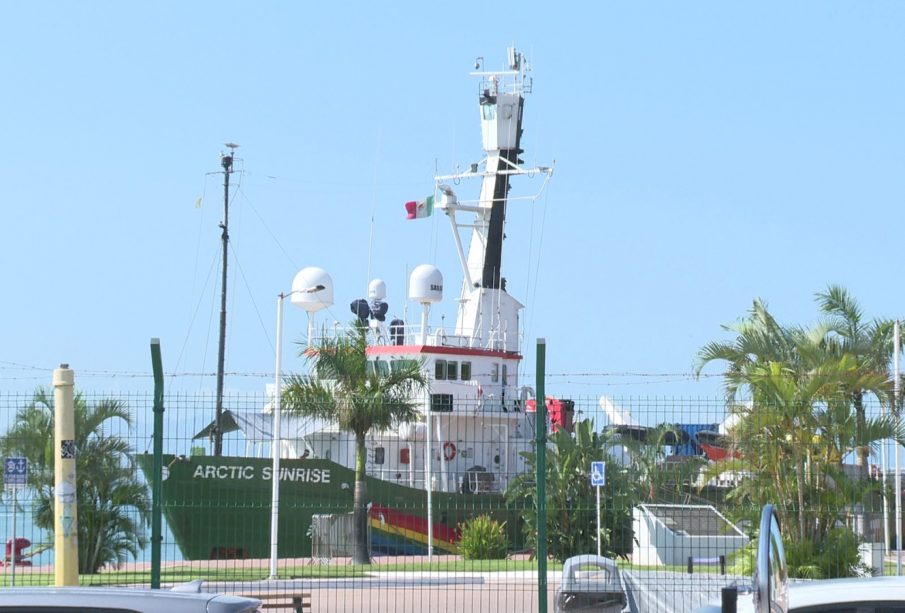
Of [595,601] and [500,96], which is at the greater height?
[500,96]

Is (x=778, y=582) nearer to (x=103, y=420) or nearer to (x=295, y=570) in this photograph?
(x=103, y=420)

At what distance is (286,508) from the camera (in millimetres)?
13031

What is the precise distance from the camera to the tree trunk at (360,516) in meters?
16.3

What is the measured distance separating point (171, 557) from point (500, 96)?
29.4m

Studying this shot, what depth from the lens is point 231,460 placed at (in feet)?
94.2

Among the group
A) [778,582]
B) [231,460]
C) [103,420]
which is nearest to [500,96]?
[231,460]

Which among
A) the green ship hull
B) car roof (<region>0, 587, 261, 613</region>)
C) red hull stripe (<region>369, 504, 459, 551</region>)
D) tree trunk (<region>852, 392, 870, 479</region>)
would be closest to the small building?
tree trunk (<region>852, 392, 870, 479</region>)

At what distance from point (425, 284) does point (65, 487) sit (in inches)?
953

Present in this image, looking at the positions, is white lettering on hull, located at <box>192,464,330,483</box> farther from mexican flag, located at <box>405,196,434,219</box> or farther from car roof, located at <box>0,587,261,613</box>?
car roof, located at <box>0,587,261,613</box>

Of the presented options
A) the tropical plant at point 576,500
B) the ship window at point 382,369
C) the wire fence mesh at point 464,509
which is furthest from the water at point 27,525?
the ship window at point 382,369

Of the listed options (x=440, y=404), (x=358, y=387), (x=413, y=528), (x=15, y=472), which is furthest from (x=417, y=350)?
(x=15, y=472)

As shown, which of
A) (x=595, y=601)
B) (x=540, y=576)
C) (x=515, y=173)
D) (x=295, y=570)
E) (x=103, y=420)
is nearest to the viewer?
(x=540, y=576)

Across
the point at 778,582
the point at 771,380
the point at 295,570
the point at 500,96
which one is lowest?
the point at 295,570

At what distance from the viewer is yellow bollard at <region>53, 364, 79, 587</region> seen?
1202 centimetres
